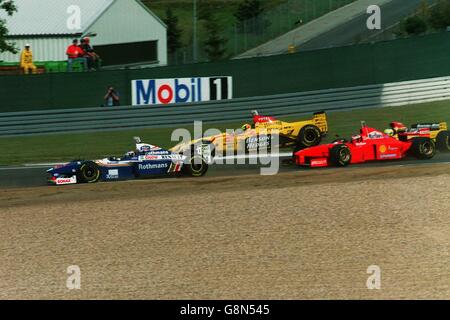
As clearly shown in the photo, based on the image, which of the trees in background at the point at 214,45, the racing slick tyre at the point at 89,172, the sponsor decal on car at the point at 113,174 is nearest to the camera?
the racing slick tyre at the point at 89,172

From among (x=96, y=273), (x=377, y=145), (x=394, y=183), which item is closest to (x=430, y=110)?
(x=377, y=145)

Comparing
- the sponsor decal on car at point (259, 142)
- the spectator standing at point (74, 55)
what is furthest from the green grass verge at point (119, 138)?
the spectator standing at point (74, 55)

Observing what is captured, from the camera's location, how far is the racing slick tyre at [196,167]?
53.2 ft

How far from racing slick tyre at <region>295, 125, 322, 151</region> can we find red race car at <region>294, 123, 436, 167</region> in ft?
3.32

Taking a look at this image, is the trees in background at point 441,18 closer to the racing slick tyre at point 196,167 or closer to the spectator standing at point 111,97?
the spectator standing at point 111,97

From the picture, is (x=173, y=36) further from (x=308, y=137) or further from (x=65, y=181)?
(x=65, y=181)

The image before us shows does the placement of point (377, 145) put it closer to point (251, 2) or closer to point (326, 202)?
point (326, 202)

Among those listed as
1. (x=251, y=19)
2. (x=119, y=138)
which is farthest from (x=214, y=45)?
(x=119, y=138)

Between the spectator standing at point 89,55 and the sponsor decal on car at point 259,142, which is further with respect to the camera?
the spectator standing at point 89,55

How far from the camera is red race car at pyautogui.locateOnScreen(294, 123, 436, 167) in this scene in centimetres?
1669

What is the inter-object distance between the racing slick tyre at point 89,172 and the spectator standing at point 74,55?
352 inches

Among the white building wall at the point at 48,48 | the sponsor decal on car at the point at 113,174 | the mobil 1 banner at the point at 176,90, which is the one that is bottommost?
the sponsor decal on car at the point at 113,174

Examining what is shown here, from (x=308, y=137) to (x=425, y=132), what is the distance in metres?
2.34

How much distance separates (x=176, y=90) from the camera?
22391 millimetres
